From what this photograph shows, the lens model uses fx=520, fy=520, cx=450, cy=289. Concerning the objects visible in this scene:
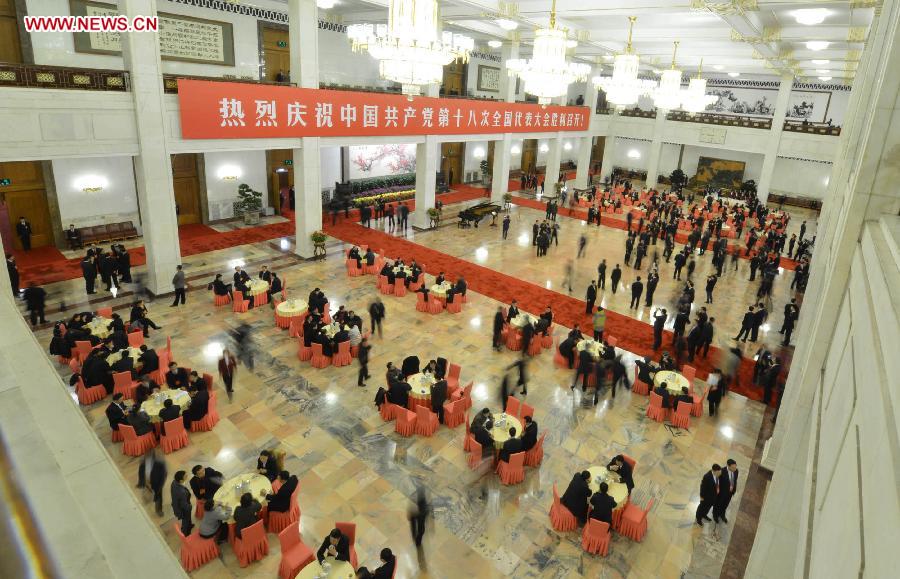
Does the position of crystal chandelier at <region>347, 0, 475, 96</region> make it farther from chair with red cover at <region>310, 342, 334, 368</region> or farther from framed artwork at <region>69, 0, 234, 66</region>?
framed artwork at <region>69, 0, 234, 66</region>

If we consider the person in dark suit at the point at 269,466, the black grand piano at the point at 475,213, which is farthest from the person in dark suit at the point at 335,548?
the black grand piano at the point at 475,213

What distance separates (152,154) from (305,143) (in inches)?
176

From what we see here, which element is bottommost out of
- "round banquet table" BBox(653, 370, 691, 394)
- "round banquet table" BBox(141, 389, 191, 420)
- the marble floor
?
the marble floor

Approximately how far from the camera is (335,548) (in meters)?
5.87

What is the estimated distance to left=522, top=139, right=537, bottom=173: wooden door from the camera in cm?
3725

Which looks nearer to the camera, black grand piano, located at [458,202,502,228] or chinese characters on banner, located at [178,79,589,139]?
chinese characters on banner, located at [178,79,589,139]

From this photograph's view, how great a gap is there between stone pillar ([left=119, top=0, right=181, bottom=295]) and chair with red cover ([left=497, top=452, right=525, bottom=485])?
10.6 m

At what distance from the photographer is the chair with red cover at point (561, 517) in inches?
278

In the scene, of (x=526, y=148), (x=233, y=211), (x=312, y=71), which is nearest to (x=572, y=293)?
(x=312, y=71)

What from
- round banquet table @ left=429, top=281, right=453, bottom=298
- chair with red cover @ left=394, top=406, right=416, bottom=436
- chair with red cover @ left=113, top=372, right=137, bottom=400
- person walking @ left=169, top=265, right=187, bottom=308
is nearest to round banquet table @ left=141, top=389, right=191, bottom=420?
chair with red cover @ left=113, top=372, right=137, bottom=400

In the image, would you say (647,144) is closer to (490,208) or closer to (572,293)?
(490,208)

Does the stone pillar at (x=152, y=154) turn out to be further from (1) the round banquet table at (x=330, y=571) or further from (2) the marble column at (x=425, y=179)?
(1) the round banquet table at (x=330, y=571)

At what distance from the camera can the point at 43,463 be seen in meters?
1.97

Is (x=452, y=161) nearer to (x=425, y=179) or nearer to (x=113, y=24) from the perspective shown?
(x=425, y=179)
